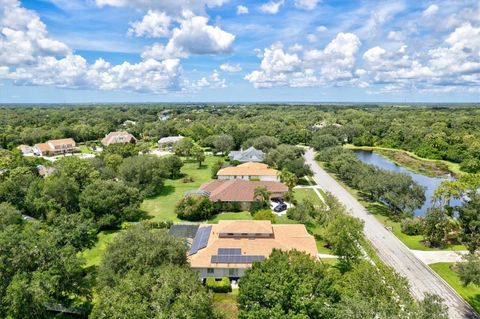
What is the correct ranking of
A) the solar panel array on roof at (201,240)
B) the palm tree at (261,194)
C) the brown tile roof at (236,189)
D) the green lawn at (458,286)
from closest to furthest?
the green lawn at (458,286) → the solar panel array on roof at (201,240) → the palm tree at (261,194) → the brown tile roof at (236,189)

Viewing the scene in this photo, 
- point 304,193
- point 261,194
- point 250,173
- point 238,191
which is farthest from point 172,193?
point 304,193

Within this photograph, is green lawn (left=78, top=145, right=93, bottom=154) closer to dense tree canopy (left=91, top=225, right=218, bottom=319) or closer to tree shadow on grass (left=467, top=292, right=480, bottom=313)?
dense tree canopy (left=91, top=225, right=218, bottom=319)

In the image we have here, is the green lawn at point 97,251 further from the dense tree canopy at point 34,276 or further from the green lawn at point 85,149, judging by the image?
the green lawn at point 85,149

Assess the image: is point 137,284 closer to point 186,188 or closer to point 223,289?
point 223,289

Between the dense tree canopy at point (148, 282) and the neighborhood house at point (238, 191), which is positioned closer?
the dense tree canopy at point (148, 282)

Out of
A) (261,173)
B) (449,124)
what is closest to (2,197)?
(261,173)

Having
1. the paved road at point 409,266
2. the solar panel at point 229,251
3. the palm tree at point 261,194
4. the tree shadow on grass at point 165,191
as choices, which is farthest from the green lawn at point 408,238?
the tree shadow on grass at point 165,191

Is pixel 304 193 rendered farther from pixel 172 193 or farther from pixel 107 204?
pixel 107 204
